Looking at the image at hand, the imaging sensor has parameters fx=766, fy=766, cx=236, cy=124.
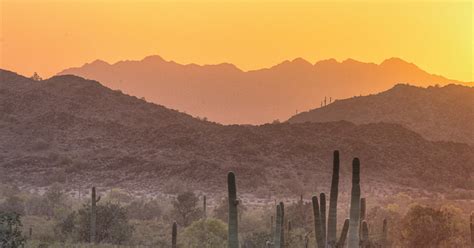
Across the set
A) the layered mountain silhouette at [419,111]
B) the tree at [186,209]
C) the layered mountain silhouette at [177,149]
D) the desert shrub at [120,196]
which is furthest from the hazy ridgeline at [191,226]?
the layered mountain silhouette at [419,111]

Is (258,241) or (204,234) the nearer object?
(258,241)

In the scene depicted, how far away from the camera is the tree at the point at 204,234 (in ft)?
109

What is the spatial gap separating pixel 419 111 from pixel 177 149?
42401mm

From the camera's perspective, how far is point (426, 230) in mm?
30250

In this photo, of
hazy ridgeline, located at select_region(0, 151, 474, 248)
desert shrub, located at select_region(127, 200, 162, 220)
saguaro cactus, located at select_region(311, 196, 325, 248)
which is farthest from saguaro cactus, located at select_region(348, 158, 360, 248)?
desert shrub, located at select_region(127, 200, 162, 220)

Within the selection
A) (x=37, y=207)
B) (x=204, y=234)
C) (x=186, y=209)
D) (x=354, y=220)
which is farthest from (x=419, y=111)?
(x=354, y=220)

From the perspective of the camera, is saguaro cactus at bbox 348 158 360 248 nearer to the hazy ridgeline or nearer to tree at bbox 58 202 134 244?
the hazy ridgeline

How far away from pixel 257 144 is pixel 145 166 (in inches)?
542

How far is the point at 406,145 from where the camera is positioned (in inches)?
3322

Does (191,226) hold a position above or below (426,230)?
above

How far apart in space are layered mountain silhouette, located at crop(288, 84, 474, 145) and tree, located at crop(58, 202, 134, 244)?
71.0 metres

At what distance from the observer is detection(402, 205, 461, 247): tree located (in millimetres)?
30219

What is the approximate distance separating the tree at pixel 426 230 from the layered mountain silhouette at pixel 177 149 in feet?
120

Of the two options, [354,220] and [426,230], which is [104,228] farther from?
[354,220]
